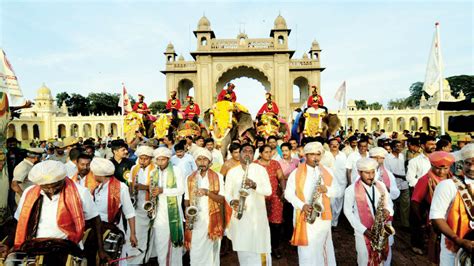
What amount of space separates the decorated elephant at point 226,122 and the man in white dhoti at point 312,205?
4.66 m

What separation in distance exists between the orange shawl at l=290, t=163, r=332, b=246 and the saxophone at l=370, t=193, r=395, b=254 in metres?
0.54

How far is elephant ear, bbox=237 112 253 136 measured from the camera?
31.9 feet

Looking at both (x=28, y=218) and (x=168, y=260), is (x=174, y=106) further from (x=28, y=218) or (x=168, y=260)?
(x=28, y=218)

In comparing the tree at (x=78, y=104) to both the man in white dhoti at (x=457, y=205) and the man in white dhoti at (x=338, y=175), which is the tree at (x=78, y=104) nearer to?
the man in white dhoti at (x=338, y=175)

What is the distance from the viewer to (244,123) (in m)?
9.79

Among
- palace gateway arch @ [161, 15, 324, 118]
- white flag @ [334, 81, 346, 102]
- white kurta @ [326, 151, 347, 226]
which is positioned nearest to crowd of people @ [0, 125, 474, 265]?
white kurta @ [326, 151, 347, 226]

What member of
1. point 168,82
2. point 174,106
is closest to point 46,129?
point 168,82

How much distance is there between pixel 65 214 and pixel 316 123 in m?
8.63

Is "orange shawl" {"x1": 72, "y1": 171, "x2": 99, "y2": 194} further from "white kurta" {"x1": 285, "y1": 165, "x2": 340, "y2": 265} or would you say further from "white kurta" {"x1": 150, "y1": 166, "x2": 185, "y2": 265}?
"white kurta" {"x1": 285, "y1": 165, "x2": 340, "y2": 265}

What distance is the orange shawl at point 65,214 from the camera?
2.67 meters

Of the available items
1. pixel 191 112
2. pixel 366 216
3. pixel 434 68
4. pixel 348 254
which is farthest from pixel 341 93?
pixel 366 216

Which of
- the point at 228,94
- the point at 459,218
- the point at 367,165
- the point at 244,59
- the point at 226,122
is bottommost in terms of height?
the point at 459,218

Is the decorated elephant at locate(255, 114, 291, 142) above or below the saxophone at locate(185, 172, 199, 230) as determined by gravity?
above

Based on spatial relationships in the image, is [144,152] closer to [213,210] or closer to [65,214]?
[213,210]
